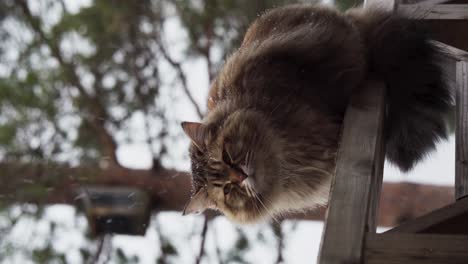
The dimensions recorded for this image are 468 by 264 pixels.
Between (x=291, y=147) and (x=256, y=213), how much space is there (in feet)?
0.69

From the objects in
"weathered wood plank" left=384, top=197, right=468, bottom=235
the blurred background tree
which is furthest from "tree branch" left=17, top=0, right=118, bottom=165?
"weathered wood plank" left=384, top=197, right=468, bottom=235

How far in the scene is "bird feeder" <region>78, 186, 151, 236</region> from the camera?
234cm

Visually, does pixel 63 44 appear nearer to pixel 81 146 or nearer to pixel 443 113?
pixel 81 146

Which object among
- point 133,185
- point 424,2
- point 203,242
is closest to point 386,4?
point 424,2

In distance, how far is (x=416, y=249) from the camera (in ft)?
2.25

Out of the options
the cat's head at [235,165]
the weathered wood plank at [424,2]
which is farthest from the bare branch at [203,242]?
the weathered wood plank at [424,2]

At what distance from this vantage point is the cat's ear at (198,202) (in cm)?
144

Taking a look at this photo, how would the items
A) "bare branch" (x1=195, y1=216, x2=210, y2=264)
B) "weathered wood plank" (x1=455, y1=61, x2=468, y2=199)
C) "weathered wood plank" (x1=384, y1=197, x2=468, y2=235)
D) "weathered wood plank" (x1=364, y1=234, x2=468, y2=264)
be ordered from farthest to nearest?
"bare branch" (x1=195, y1=216, x2=210, y2=264), "weathered wood plank" (x1=455, y1=61, x2=468, y2=199), "weathered wood plank" (x1=384, y1=197, x2=468, y2=235), "weathered wood plank" (x1=364, y1=234, x2=468, y2=264)

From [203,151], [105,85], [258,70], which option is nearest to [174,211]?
[105,85]

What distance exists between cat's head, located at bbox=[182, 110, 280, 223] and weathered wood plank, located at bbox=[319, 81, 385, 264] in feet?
0.78

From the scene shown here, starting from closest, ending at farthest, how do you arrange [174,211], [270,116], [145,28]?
[270,116] → [174,211] → [145,28]

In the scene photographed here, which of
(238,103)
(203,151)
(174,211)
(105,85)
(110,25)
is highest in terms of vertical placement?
(110,25)

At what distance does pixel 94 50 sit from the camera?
262 cm

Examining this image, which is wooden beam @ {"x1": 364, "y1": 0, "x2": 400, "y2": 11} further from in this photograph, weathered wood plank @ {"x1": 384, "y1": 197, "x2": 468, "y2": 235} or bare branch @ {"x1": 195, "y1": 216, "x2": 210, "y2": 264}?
bare branch @ {"x1": 195, "y1": 216, "x2": 210, "y2": 264}
